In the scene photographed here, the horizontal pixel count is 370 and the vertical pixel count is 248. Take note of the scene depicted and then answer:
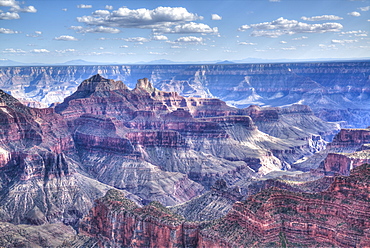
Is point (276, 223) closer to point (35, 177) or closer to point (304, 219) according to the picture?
point (304, 219)

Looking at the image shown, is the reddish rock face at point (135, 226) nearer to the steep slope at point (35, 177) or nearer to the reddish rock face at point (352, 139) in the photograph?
the steep slope at point (35, 177)

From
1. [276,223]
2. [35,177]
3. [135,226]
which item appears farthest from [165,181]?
[276,223]

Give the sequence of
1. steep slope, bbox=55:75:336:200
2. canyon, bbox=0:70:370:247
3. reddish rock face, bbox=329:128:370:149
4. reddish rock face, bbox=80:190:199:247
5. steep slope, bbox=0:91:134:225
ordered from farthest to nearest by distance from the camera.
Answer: reddish rock face, bbox=329:128:370:149
steep slope, bbox=55:75:336:200
steep slope, bbox=0:91:134:225
reddish rock face, bbox=80:190:199:247
canyon, bbox=0:70:370:247

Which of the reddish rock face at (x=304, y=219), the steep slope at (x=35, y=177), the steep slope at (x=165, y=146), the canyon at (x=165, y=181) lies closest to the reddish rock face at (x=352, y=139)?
the canyon at (x=165, y=181)

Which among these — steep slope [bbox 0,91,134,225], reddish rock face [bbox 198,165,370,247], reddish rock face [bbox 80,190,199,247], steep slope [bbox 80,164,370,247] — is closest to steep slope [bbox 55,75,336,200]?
steep slope [bbox 0,91,134,225]

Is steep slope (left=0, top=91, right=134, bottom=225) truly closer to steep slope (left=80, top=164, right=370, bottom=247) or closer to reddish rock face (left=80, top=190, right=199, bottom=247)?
reddish rock face (left=80, top=190, right=199, bottom=247)

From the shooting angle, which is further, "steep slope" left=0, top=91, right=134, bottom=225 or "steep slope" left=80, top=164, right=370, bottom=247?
"steep slope" left=0, top=91, right=134, bottom=225

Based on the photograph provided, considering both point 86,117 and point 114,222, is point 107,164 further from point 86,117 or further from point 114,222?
point 114,222

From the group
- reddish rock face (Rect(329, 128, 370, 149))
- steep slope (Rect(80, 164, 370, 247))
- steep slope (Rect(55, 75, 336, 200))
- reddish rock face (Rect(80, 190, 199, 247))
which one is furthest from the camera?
reddish rock face (Rect(329, 128, 370, 149))
